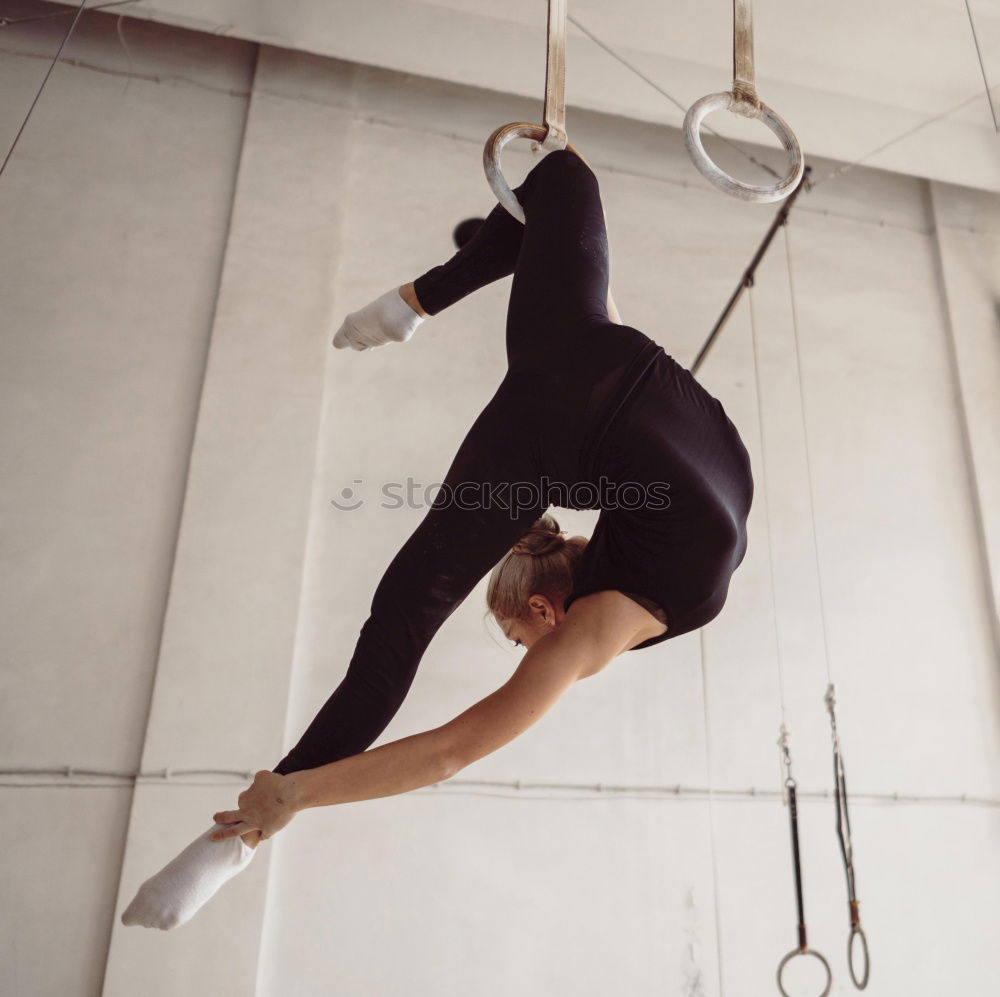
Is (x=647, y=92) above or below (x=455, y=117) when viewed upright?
above

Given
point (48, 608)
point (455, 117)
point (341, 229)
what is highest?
point (455, 117)

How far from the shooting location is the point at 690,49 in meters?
4.84

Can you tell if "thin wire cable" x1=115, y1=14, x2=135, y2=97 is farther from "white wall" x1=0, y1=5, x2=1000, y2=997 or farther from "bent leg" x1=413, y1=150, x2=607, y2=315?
"bent leg" x1=413, y1=150, x2=607, y2=315

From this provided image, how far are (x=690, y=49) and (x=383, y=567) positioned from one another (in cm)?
311

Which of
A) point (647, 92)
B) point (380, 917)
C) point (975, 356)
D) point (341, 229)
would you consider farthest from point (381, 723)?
point (975, 356)

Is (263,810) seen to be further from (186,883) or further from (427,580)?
(427,580)

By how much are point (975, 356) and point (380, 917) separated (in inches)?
169

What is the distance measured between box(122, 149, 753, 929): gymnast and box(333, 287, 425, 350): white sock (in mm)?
431

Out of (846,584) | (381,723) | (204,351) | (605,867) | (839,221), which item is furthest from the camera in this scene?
(839,221)

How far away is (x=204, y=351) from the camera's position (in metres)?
4.25

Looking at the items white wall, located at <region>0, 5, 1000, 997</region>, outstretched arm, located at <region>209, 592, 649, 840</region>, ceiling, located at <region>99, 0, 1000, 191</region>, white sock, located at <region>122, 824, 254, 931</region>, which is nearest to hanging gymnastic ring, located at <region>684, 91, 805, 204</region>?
outstretched arm, located at <region>209, 592, 649, 840</region>

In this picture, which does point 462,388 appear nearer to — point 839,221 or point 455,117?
point 455,117

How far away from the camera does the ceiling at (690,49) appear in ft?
14.9

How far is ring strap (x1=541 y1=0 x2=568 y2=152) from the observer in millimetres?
2012
